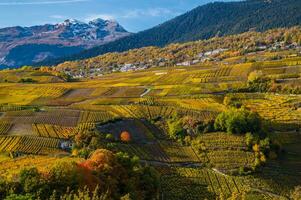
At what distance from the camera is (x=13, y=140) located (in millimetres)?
97188

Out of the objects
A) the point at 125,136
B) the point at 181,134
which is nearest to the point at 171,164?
the point at 125,136

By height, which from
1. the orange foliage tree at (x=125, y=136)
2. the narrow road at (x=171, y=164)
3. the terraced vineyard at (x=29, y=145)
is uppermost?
the terraced vineyard at (x=29, y=145)

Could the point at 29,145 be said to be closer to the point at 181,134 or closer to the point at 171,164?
the point at 171,164

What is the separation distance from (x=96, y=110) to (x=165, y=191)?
151ft

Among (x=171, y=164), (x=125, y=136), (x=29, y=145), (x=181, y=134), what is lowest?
(x=171, y=164)

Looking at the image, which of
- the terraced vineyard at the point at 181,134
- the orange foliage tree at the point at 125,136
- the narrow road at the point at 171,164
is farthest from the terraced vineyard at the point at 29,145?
the narrow road at the point at 171,164

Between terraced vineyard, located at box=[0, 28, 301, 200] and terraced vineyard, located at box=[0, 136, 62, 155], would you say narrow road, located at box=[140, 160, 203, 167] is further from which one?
terraced vineyard, located at box=[0, 136, 62, 155]

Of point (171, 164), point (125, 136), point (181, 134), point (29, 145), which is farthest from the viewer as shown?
point (181, 134)

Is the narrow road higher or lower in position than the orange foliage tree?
lower

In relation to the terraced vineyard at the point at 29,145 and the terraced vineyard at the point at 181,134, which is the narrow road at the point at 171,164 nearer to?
the terraced vineyard at the point at 181,134

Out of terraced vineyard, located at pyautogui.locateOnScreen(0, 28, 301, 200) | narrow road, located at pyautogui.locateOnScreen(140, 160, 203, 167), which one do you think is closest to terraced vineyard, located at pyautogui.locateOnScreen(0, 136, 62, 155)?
terraced vineyard, located at pyautogui.locateOnScreen(0, 28, 301, 200)

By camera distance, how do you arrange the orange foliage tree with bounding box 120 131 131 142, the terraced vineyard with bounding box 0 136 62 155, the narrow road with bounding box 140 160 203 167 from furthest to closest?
the orange foliage tree with bounding box 120 131 131 142
the narrow road with bounding box 140 160 203 167
the terraced vineyard with bounding box 0 136 62 155

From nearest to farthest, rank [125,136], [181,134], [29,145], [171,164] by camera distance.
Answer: [29,145], [171,164], [125,136], [181,134]

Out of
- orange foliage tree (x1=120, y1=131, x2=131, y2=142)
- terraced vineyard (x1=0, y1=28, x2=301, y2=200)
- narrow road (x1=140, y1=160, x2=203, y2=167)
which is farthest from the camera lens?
orange foliage tree (x1=120, y1=131, x2=131, y2=142)
